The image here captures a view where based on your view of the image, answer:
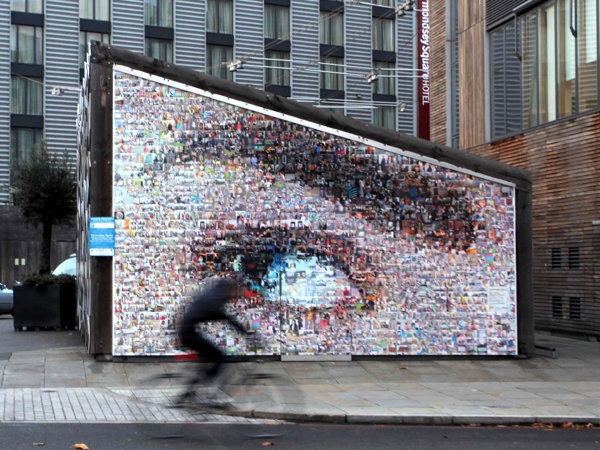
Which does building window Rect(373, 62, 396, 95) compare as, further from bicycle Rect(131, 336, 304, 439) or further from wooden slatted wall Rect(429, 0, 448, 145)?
bicycle Rect(131, 336, 304, 439)

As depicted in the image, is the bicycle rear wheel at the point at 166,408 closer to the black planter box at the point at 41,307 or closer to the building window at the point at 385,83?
the black planter box at the point at 41,307

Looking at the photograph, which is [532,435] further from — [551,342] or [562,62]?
[562,62]

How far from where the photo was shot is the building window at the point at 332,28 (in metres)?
50.5

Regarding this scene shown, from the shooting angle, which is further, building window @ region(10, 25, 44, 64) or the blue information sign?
building window @ region(10, 25, 44, 64)

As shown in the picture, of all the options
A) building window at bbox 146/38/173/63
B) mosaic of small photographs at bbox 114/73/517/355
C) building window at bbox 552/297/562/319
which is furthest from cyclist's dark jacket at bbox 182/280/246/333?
building window at bbox 146/38/173/63

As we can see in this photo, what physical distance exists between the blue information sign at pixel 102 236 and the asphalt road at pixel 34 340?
2.58 m

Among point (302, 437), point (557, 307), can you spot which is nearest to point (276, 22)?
point (557, 307)

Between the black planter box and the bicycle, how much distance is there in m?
7.58

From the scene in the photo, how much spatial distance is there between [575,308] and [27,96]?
34.2 meters

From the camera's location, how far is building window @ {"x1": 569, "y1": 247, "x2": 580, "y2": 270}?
63.1 feet

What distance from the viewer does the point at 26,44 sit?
44625 mm

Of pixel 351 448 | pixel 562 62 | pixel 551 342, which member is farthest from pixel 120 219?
pixel 562 62

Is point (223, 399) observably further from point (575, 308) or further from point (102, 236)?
point (575, 308)

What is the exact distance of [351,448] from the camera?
8.55m
